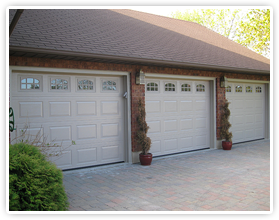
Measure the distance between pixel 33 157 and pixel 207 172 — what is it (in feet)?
14.5

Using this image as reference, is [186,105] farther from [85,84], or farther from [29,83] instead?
[29,83]

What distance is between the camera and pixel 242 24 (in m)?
23.9

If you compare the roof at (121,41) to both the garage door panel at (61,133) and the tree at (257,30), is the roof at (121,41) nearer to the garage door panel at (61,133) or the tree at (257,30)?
the garage door panel at (61,133)

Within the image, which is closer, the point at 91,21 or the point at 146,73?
the point at 146,73

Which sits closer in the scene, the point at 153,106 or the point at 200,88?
the point at 153,106

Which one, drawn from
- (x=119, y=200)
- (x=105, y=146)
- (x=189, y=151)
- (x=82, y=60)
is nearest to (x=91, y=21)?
(x=82, y=60)

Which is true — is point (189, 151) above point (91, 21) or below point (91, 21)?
below

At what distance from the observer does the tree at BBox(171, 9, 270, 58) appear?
2125 centimetres

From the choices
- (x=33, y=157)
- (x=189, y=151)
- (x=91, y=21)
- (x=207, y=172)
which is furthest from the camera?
(x=189, y=151)

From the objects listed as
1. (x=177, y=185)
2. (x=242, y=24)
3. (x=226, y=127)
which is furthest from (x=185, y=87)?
(x=242, y=24)

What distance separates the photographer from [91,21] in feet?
28.8

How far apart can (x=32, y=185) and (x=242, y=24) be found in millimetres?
24611

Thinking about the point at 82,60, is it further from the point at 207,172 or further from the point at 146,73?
the point at 207,172

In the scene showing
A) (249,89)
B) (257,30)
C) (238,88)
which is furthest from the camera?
(257,30)
